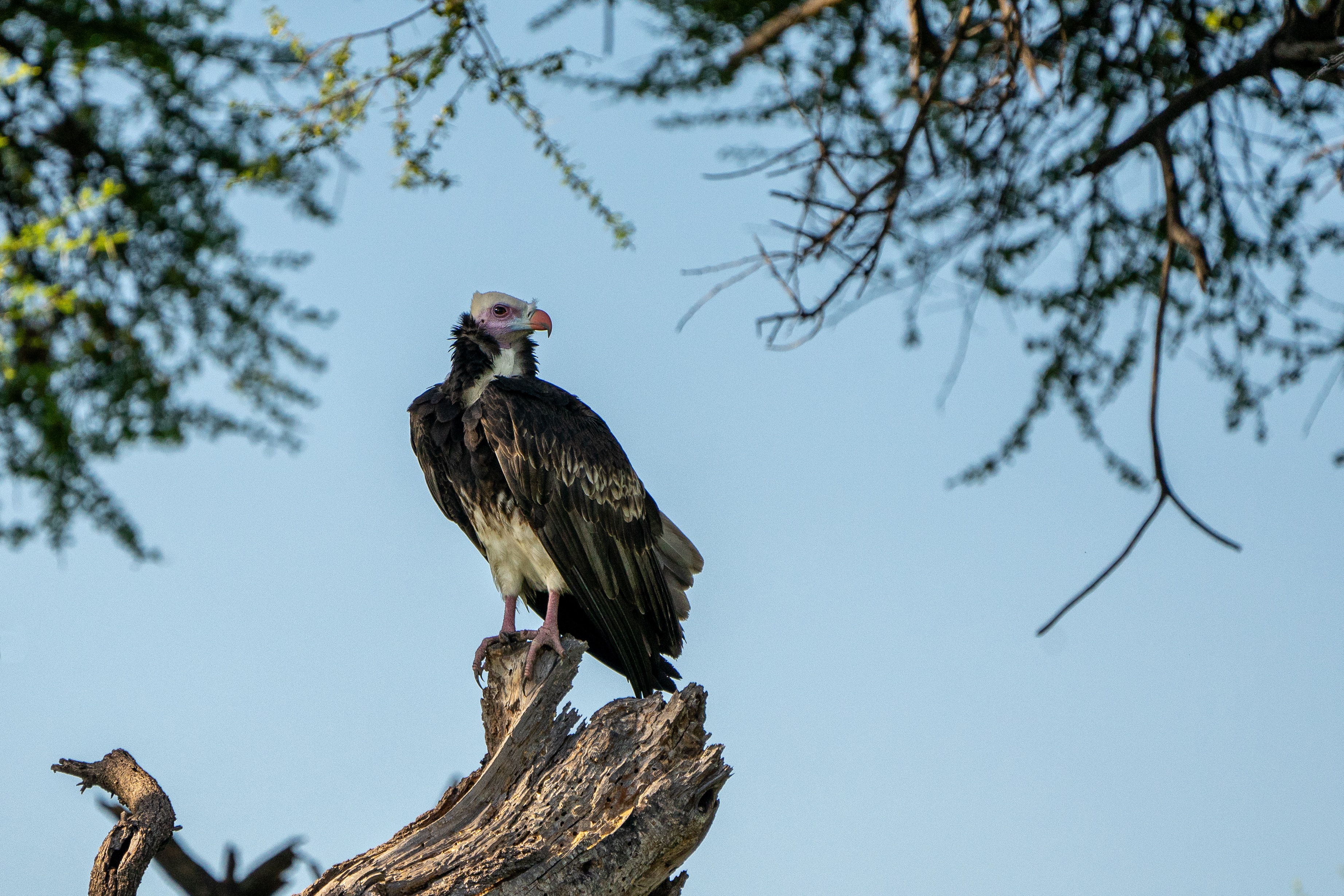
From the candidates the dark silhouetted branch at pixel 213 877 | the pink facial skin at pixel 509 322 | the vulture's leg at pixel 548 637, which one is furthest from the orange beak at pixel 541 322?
the dark silhouetted branch at pixel 213 877

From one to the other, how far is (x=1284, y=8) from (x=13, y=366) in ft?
24.8

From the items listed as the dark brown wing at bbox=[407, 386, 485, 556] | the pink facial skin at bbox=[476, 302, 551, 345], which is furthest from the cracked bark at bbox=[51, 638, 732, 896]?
the pink facial skin at bbox=[476, 302, 551, 345]

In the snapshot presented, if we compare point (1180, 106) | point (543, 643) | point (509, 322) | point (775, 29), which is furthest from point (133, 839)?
point (1180, 106)

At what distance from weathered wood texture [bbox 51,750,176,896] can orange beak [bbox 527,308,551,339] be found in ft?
8.14

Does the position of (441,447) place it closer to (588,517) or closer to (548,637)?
(588,517)

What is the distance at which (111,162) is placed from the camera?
26.7 feet

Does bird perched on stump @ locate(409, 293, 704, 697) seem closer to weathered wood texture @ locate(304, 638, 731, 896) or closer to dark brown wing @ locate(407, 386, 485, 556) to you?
dark brown wing @ locate(407, 386, 485, 556)

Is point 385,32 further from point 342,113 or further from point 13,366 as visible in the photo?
point 13,366

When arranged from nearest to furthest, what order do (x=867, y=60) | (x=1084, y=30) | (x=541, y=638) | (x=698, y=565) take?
(x=541, y=638) → (x=698, y=565) → (x=1084, y=30) → (x=867, y=60)

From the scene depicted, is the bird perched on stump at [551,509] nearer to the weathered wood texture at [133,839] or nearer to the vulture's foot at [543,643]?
the vulture's foot at [543,643]

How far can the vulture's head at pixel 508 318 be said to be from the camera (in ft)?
18.4

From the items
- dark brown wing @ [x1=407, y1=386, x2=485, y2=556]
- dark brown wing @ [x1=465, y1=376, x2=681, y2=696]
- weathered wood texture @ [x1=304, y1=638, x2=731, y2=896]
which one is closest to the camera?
weathered wood texture @ [x1=304, y1=638, x2=731, y2=896]

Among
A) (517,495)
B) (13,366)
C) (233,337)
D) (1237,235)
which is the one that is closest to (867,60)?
(1237,235)

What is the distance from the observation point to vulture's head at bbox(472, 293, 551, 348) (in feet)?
18.4
